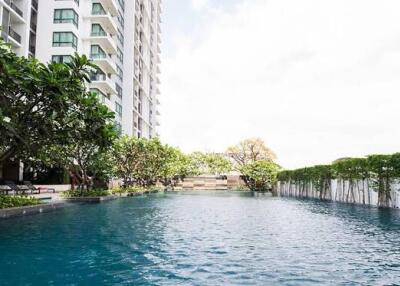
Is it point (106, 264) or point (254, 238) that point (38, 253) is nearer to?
point (106, 264)

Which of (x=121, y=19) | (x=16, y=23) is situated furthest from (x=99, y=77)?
(x=121, y=19)

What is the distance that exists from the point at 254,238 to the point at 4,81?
393 inches

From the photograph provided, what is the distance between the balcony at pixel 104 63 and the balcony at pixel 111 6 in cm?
797

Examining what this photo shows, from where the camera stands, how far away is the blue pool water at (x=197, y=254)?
7.59 meters

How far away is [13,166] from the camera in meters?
40.0

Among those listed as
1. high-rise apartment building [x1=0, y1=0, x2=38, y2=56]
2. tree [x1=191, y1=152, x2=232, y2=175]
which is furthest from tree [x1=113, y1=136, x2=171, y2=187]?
tree [x1=191, y1=152, x2=232, y2=175]

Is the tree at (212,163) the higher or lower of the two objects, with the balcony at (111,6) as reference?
lower

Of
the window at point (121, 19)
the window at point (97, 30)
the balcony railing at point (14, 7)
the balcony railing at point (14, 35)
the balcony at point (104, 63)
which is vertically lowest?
the balcony railing at point (14, 35)

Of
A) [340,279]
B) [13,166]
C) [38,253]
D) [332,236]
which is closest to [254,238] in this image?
[332,236]

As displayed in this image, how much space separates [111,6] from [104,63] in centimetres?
1009

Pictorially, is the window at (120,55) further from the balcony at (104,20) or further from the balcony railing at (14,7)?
the balcony railing at (14,7)

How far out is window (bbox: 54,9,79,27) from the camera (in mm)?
45875

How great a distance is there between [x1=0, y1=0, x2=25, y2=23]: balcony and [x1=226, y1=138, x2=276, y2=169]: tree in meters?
46.3

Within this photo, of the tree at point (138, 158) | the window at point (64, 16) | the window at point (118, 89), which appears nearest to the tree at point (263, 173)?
the tree at point (138, 158)
